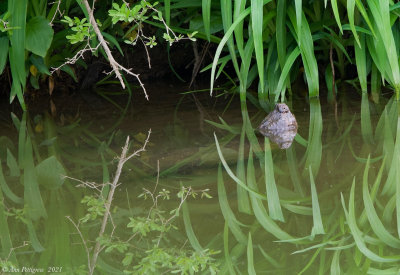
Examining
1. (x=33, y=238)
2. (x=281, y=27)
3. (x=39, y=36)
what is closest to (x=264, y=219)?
(x=33, y=238)

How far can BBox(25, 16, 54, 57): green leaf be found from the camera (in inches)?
126

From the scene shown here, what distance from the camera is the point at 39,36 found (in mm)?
3244

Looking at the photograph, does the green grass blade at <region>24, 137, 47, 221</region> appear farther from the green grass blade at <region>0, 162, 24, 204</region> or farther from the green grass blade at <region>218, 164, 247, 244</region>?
the green grass blade at <region>218, 164, 247, 244</region>

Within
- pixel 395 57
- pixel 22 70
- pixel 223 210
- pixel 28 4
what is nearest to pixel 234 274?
pixel 223 210

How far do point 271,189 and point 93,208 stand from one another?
22.8 inches

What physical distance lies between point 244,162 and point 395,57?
1.03 m

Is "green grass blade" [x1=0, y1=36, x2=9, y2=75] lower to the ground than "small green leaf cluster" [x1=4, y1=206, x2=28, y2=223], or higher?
higher

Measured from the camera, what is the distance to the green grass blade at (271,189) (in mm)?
1985

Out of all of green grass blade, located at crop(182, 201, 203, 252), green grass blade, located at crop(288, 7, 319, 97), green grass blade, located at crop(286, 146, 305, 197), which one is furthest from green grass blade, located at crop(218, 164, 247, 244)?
green grass blade, located at crop(288, 7, 319, 97)

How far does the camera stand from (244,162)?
98.7 inches

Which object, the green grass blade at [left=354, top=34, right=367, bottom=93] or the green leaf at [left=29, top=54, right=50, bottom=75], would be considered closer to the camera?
the green grass blade at [left=354, top=34, right=367, bottom=93]

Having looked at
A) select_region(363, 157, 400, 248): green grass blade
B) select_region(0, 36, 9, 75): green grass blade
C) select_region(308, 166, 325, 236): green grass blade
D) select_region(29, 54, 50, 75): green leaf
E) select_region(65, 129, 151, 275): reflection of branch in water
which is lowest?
select_region(363, 157, 400, 248): green grass blade

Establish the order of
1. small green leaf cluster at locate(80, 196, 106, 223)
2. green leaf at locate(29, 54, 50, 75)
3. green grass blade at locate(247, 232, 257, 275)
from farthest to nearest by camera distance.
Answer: green leaf at locate(29, 54, 50, 75) < small green leaf cluster at locate(80, 196, 106, 223) < green grass blade at locate(247, 232, 257, 275)

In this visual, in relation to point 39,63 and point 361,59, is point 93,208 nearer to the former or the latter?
point 39,63
